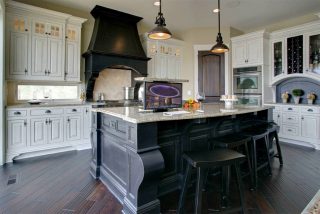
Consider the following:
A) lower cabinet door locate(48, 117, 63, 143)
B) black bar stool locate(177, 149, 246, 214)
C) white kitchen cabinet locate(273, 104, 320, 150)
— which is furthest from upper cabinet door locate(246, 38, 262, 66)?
lower cabinet door locate(48, 117, 63, 143)

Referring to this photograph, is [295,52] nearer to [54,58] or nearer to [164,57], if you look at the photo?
A: [164,57]

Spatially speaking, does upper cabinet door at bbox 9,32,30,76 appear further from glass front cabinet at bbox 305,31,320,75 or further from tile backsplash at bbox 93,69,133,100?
glass front cabinet at bbox 305,31,320,75

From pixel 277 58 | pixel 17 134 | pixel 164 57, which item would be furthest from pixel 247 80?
pixel 17 134

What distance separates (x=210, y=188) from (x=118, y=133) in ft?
4.34

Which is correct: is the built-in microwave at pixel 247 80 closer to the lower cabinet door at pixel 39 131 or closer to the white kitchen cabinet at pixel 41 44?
the white kitchen cabinet at pixel 41 44

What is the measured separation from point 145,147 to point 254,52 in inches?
178

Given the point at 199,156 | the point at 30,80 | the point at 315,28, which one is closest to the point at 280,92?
the point at 315,28

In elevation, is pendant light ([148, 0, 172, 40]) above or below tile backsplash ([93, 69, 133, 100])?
above

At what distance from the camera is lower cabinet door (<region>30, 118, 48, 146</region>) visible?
3453mm

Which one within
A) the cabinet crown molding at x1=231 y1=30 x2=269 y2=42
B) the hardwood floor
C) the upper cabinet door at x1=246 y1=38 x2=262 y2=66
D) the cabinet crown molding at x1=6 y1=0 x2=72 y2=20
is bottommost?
the hardwood floor

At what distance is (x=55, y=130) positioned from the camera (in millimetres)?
3693

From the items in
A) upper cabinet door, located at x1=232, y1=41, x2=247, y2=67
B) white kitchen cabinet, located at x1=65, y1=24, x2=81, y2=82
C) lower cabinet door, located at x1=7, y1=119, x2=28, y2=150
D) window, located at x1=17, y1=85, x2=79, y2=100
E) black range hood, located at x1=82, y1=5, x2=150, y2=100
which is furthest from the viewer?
upper cabinet door, located at x1=232, y1=41, x2=247, y2=67

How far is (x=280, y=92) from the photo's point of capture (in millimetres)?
5164

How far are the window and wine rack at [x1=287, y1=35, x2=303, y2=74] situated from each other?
5.08 m
